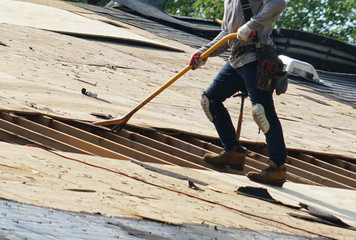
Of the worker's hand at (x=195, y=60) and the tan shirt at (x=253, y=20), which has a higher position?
the tan shirt at (x=253, y=20)

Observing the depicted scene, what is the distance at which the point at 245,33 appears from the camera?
15.3 feet

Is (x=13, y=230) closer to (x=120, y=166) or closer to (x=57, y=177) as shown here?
(x=57, y=177)

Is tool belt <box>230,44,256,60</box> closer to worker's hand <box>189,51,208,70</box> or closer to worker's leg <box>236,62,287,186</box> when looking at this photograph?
worker's leg <box>236,62,287,186</box>

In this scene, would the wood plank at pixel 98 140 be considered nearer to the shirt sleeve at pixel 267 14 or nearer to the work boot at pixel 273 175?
the work boot at pixel 273 175

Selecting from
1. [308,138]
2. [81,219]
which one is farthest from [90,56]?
[81,219]

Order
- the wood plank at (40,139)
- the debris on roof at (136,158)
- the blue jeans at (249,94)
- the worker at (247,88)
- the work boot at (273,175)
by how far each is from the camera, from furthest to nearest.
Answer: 1. the work boot at (273,175)
2. the blue jeans at (249,94)
3. the worker at (247,88)
4. the wood plank at (40,139)
5. the debris on roof at (136,158)

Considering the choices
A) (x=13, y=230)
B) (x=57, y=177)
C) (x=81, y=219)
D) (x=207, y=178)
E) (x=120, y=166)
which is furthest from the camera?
(x=207, y=178)

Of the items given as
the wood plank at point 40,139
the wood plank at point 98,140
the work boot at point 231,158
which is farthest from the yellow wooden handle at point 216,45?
the wood plank at point 40,139

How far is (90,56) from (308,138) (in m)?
3.13

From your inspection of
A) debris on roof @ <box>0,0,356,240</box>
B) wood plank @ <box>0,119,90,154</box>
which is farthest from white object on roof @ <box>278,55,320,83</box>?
wood plank @ <box>0,119,90,154</box>

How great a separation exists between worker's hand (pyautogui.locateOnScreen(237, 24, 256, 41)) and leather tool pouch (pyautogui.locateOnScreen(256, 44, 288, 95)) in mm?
141

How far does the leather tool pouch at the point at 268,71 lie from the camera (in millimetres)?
4762

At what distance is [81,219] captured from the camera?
2875mm

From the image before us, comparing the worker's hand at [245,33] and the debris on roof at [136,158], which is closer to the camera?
the debris on roof at [136,158]
